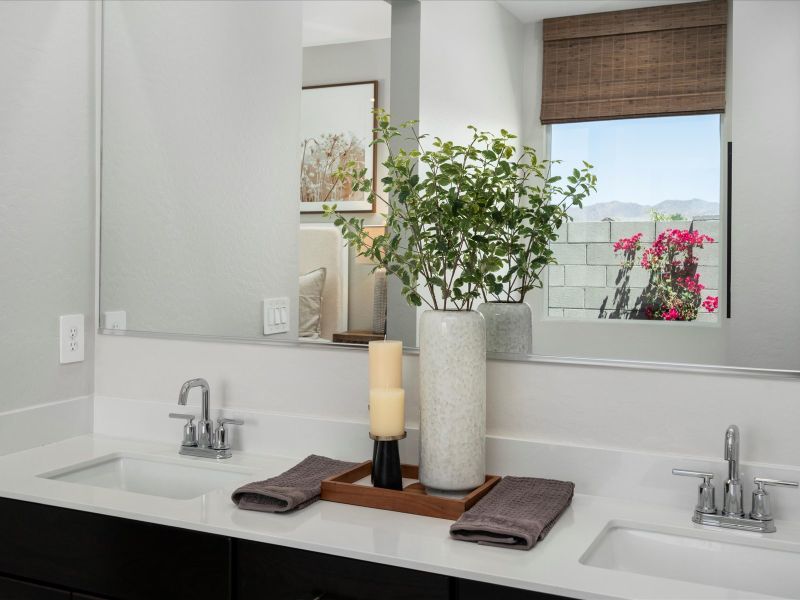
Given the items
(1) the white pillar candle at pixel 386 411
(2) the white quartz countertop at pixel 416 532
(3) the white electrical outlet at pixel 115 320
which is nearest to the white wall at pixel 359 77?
(1) the white pillar candle at pixel 386 411

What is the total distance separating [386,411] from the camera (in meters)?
1.48

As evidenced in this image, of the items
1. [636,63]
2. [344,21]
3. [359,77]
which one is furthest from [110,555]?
[636,63]

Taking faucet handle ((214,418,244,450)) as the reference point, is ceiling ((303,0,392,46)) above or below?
above

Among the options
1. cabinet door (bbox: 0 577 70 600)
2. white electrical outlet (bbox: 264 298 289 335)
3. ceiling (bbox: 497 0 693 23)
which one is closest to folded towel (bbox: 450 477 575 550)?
white electrical outlet (bbox: 264 298 289 335)

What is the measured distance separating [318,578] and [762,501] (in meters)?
0.75

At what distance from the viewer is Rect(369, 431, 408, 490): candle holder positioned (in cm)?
149

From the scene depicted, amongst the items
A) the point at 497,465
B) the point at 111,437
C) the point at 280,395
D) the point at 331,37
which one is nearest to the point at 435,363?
the point at 497,465

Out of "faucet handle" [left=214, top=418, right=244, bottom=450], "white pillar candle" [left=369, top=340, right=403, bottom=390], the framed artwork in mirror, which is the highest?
the framed artwork in mirror

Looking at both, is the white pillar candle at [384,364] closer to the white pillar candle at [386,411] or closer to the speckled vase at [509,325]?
the white pillar candle at [386,411]

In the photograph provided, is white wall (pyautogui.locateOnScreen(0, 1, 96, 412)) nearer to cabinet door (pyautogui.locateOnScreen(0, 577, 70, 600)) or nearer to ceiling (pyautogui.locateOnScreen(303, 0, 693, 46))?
cabinet door (pyautogui.locateOnScreen(0, 577, 70, 600))

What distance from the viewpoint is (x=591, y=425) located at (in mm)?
1555

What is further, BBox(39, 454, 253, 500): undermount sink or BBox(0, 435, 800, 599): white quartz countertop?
BBox(39, 454, 253, 500): undermount sink

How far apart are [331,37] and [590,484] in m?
1.11

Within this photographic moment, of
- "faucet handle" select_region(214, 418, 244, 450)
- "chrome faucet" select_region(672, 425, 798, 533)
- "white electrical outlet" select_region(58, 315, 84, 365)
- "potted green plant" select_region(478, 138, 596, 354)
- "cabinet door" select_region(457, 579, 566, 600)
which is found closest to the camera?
"cabinet door" select_region(457, 579, 566, 600)
